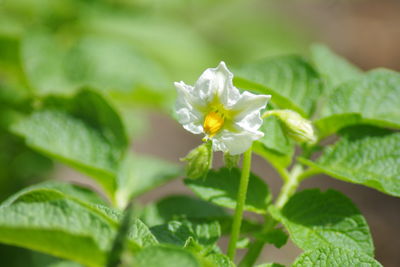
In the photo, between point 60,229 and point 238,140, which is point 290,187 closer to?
point 238,140

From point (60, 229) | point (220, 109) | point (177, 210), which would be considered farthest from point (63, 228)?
point (177, 210)

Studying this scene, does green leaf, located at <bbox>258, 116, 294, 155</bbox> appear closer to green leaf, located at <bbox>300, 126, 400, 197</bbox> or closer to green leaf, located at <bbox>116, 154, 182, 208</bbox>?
green leaf, located at <bbox>300, 126, 400, 197</bbox>

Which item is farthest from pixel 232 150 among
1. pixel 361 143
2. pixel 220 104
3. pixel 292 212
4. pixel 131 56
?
pixel 131 56

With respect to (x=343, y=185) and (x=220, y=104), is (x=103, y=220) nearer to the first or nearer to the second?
(x=220, y=104)

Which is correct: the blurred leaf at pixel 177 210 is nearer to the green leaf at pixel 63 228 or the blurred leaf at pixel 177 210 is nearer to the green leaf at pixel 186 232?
the green leaf at pixel 186 232

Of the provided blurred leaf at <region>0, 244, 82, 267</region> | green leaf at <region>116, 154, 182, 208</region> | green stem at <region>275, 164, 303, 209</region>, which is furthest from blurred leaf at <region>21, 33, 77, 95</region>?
green stem at <region>275, 164, 303, 209</region>

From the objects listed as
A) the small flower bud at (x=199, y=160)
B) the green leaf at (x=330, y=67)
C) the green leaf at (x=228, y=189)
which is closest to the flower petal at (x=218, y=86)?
the small flower bud at (x=199, y=160)
